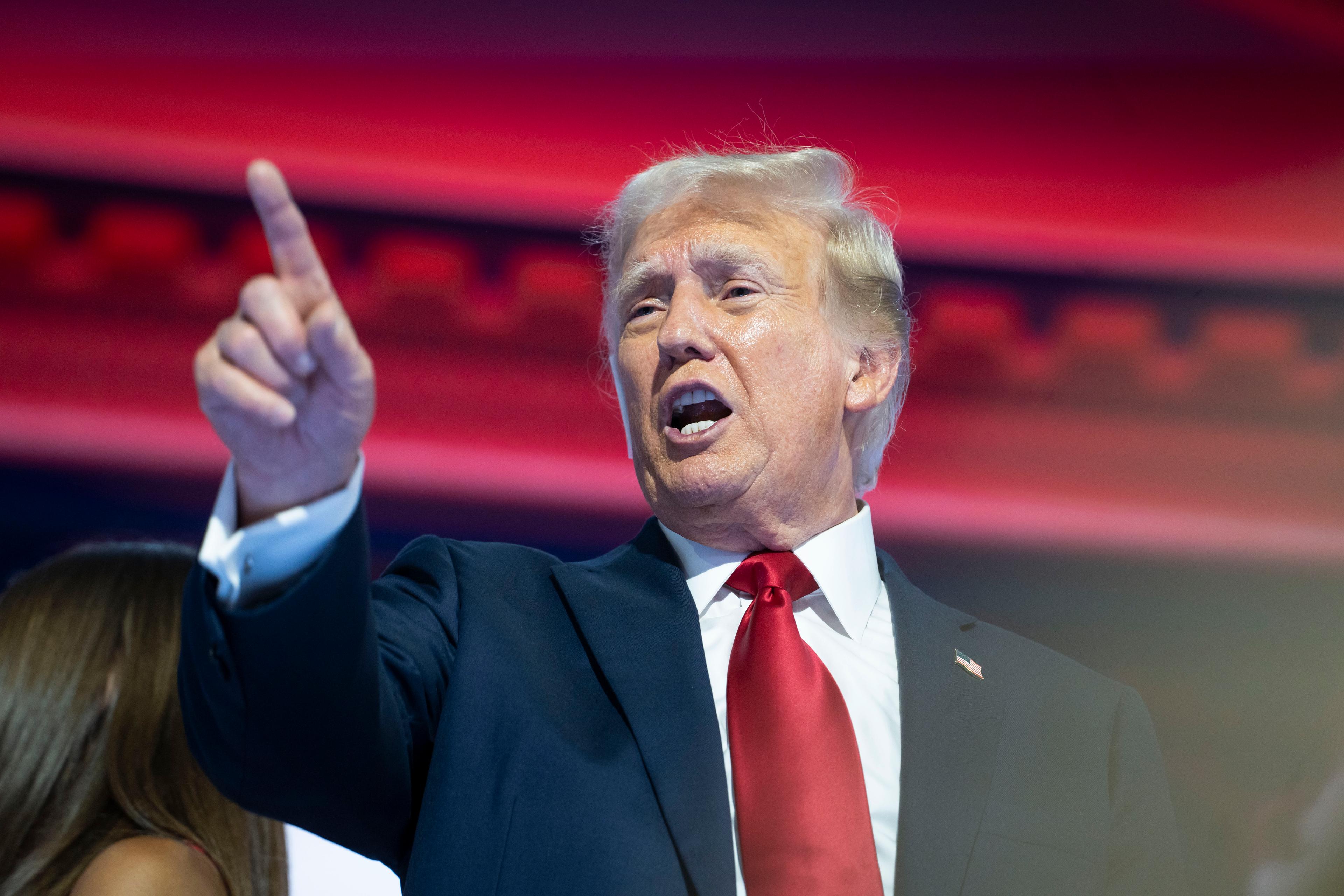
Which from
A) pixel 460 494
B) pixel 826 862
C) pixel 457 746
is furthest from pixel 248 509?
pixel 460 494

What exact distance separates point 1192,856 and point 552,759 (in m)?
1.46

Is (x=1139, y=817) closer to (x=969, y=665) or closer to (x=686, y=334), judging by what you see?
(x=969, y=665)

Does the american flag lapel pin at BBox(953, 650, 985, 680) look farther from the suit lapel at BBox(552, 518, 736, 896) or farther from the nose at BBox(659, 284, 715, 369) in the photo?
the nose at BBox(659, 284, 715, 369)

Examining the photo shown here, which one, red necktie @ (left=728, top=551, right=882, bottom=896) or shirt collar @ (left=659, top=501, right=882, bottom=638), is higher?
shirt collar @ (left=659, top=501, right=882, bottom=638)

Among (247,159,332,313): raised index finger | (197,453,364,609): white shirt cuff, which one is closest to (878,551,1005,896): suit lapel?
(197,453,364,609): white shirt cuff

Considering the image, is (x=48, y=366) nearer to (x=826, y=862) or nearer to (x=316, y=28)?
(x=316, y=28)

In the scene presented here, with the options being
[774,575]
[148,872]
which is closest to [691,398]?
[774,575]

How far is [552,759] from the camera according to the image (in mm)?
1186

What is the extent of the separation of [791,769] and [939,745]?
0.20m

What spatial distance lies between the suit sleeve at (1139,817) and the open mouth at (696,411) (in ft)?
2.10

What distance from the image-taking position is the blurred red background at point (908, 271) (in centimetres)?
204

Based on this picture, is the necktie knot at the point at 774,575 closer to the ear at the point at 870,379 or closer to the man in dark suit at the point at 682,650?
the man in dark suit at the point at 682,650

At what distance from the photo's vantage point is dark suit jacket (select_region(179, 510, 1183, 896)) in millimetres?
939

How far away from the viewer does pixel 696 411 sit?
5.16 ft
